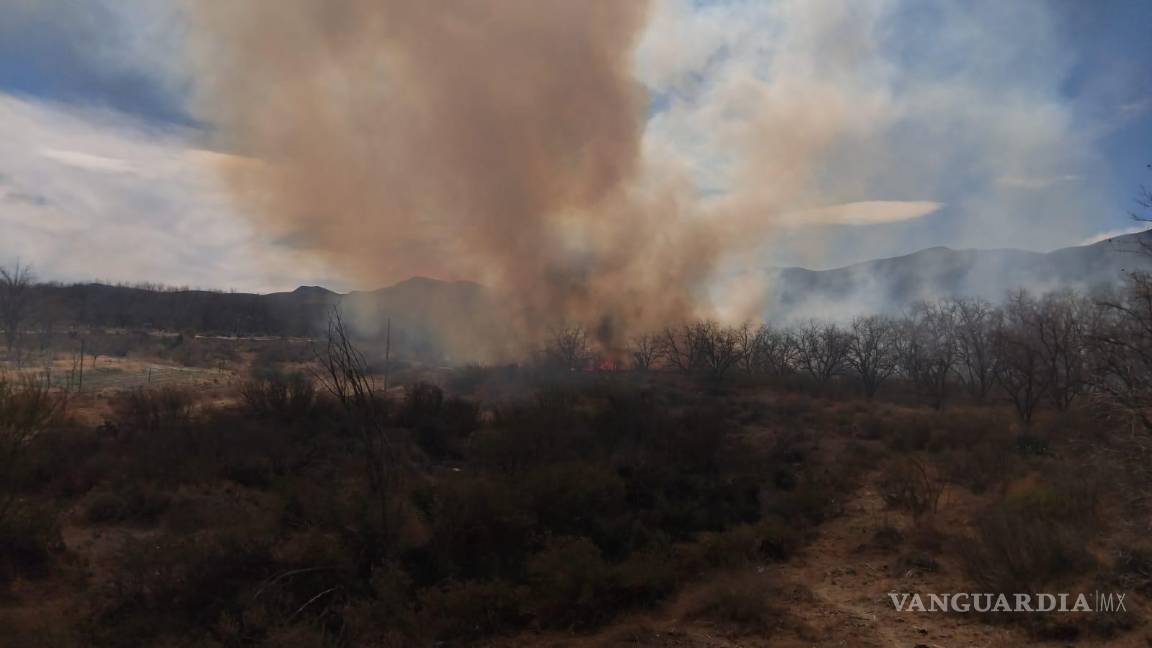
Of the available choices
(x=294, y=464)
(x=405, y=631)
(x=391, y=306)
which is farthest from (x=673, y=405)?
(x=391, y=306)

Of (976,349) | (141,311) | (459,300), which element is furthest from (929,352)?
(141,311)

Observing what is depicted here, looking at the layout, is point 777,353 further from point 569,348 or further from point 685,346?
point 569,348

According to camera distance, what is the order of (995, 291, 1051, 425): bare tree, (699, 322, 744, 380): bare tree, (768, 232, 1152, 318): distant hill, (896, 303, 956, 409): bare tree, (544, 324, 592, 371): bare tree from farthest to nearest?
(768, 232, 1152, 318): distant hill
(699, 322, 744, 380): bare tree
(544, 324, 592, 371): bare tree
(896, 303, 956, 409): bare tree
(995, 291, 1051, 425): bare tree

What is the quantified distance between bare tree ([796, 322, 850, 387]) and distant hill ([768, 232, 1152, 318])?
26.0 metres

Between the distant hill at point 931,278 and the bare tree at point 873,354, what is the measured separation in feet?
84.4

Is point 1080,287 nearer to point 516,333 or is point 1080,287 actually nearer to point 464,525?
point 516,333

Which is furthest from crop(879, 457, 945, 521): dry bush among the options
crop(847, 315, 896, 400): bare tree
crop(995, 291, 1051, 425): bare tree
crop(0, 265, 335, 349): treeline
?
crop(0, 265, 335, 349): treeline

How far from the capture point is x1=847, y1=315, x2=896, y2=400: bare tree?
3875 cm

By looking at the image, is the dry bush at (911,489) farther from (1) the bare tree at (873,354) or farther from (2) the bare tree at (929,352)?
(1) the bare tree at (873,354)

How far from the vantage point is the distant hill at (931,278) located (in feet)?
229

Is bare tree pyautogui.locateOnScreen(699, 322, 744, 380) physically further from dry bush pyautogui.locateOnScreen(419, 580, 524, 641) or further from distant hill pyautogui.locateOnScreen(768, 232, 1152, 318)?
dry bush pyautogui.locateOnScreen(419, 580, 524, 641)

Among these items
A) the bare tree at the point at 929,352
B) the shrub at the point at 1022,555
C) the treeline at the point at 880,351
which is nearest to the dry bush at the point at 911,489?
the shrub at the point at 1022,555

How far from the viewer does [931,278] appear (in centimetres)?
8781

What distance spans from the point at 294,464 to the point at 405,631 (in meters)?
8.57
